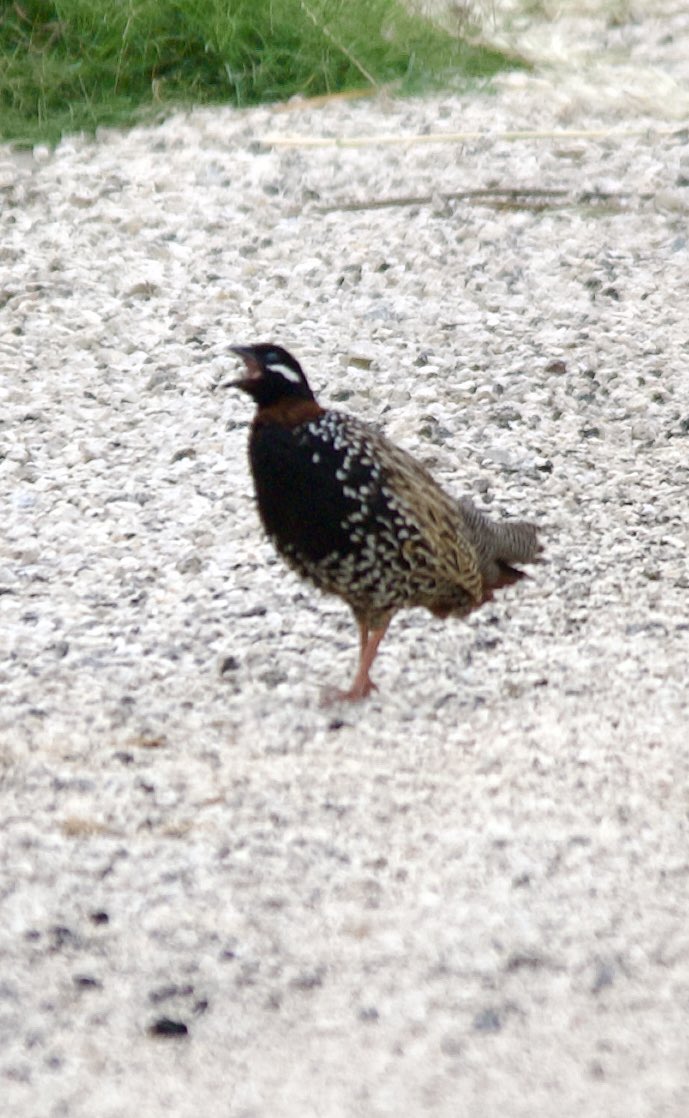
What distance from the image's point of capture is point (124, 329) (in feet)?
23.1

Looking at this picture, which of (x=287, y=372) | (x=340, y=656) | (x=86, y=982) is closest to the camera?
(x=86, y=982)

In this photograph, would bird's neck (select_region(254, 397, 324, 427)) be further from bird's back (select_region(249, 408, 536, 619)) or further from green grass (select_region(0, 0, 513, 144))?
green grass (select_region(0, 0, 513, 144))

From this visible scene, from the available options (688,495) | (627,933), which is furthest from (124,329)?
(627,933)

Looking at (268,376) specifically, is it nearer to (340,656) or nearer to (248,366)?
(248,366)

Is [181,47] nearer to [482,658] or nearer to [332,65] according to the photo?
[332,65]

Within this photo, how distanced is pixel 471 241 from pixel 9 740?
426cm

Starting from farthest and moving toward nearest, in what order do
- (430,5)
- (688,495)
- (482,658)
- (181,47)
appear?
(430,5) < (181,47) < (688,495) < (482,658)

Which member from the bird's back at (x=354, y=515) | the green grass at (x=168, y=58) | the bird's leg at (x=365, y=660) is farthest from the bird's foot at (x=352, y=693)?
the green grass at (x=168, y=58)

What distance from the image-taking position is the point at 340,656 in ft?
16.4

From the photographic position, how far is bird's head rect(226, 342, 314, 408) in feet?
14.7

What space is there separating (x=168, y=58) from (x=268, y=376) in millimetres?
5506

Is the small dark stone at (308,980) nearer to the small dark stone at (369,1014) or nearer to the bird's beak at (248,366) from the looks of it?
the small dark stone at (369,1014)

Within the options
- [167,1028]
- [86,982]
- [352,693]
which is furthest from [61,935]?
[352,693]

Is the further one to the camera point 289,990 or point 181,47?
point 181,47
